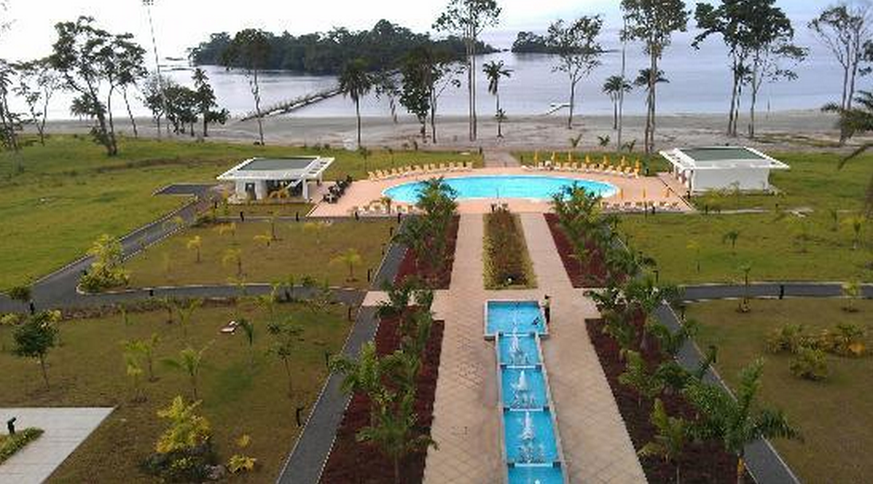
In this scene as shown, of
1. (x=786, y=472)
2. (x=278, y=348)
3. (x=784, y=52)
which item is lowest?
(x=786, y=472)

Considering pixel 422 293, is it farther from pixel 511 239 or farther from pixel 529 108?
pixel 529 108

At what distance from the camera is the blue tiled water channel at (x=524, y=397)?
18.3 metres

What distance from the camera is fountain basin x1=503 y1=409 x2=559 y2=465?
1895 cm

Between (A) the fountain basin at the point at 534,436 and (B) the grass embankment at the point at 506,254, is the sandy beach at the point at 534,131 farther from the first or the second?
(A) the fountain basin at the point at 534,436

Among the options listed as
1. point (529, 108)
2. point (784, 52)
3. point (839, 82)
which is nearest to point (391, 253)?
point (784, 52)

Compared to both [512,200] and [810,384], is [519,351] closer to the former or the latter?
[810,384]

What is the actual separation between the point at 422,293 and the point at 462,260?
10.3 meters

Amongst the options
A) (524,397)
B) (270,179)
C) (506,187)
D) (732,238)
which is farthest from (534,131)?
(524,397)

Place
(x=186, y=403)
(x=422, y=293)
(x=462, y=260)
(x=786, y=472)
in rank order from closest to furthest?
1. (x=786, y=472)
2. (x=186, y=403)
3. (x=422, y=293)
4. (x=462, y=260)

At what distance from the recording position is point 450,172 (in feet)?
186

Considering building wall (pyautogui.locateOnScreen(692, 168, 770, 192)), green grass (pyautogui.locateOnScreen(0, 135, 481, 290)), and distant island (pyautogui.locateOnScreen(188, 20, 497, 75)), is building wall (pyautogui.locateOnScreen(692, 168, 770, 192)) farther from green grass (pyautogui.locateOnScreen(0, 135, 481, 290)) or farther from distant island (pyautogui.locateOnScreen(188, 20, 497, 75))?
distant island (pyautogui.locateOnScreen(188, 20, 497, 75))

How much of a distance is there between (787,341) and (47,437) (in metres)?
22.8

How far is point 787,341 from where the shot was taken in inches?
954

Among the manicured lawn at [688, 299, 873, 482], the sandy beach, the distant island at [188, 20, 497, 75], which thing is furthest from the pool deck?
the distant island at [188, 20, 497, 75]
